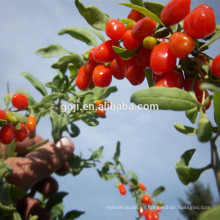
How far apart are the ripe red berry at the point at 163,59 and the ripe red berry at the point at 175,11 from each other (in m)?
0.08

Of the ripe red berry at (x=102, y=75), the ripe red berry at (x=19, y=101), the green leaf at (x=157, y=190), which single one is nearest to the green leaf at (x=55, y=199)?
the ripe red berry at (x=19, y=101)

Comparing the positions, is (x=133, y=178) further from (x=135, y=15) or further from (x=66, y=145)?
(x=135, y=15)

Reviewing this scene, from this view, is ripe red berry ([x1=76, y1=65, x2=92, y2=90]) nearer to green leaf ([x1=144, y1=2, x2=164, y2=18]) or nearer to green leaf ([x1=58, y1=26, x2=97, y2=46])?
green leaf ([x1=58, y1=26, x2=97, y2=46])

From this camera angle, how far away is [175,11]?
30.7 inches

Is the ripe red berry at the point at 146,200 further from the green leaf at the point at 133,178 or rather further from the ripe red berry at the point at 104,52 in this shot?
the ripe red berry at the point at 104,52

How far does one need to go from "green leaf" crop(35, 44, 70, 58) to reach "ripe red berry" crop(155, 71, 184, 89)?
958mm

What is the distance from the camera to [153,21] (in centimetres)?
83

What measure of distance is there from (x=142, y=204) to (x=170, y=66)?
103 inches

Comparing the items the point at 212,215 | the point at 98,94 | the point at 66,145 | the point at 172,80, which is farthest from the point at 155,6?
the point at 66,145

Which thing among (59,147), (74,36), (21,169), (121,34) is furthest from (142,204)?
(121,34)

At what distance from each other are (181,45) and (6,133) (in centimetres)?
126

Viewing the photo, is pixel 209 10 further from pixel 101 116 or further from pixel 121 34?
pixel 101 116

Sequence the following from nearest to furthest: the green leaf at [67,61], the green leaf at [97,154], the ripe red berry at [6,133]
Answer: the green leaf at [67,61], the ripe red berry at [6,133], the green leaf at [97,154]

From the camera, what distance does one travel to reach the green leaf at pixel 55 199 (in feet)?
8.36
